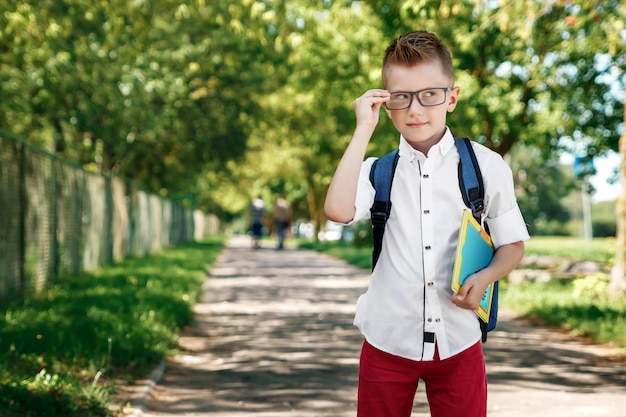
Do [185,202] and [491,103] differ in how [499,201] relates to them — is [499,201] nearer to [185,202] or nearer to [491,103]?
[491,103]

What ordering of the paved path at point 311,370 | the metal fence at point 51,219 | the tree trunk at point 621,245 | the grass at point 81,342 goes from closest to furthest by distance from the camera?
the grass at point 81,342, the paved path at point 311,370, the metal fence at point 51,219, the tree trunk at point 621,245

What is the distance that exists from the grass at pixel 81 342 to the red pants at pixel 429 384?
9.29ft

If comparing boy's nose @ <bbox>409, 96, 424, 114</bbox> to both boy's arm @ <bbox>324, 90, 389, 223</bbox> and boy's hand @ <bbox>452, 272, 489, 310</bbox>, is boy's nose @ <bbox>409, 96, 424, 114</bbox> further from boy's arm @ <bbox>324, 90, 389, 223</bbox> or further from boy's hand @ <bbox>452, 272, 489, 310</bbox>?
boy's hand @ <bbox>452, 272, 489, 310</bbox>

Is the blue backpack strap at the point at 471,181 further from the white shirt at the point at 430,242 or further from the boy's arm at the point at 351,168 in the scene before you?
the boy's arm at the point at 351,168

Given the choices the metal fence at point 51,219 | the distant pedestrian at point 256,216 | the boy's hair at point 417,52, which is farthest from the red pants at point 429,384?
the distant pedestrian at point 256,216

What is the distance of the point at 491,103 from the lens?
15.4 meters

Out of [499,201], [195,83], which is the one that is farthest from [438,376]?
[195,83]

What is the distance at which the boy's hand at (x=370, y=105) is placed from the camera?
2.79 meters

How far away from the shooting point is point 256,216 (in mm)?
34219

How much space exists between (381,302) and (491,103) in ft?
42.6

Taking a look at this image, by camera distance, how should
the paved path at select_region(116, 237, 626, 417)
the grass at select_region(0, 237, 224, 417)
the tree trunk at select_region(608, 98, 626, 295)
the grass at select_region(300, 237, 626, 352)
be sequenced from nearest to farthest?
1. the grass at select_region(0, 237, 224, 417)
2. the paved path at select_region(116, 237, 626, 417)
3. the grass at select_region(300, 237, 626, 352)
4. the tree trunk at select_region(608, 98, 626, 295)

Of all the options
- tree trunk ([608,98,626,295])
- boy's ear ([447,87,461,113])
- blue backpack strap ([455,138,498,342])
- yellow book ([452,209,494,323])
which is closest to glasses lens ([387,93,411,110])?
boy's ear ([447,87,461,113])

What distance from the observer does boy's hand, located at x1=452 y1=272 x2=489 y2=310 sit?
2.74 meters

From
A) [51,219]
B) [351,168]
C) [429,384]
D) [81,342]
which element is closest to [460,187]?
[351,168]
